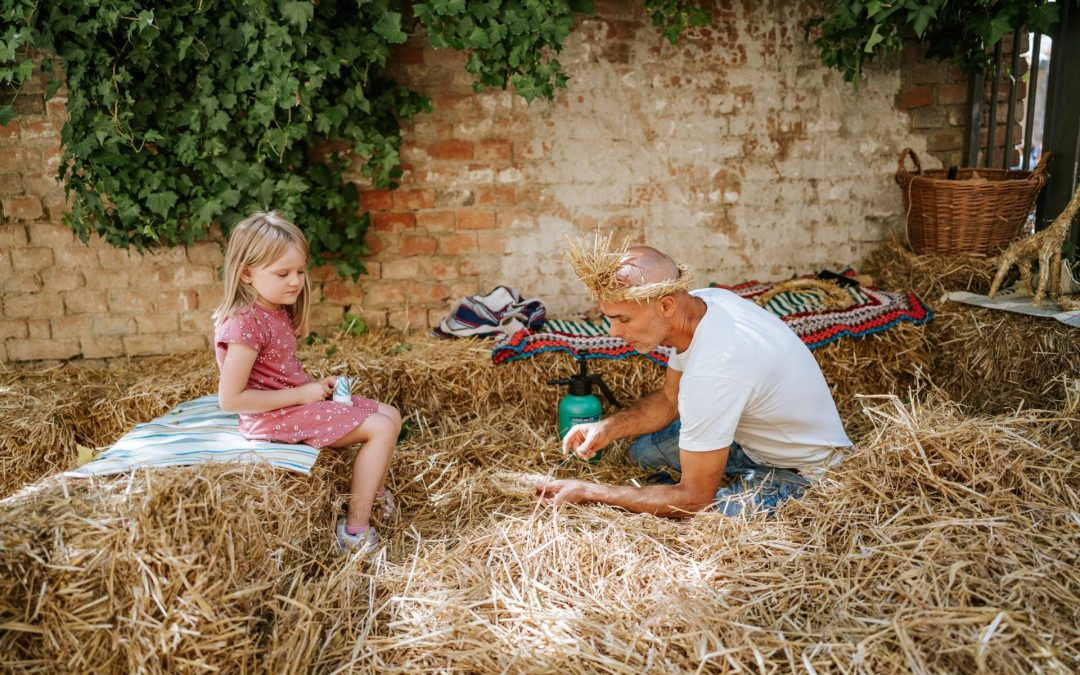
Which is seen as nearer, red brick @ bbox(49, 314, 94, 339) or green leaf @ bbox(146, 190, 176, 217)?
green leaf @ bbox(146, 190, 176, 217)

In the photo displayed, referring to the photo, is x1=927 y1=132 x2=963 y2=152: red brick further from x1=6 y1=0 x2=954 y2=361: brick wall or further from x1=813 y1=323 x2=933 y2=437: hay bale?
x1=813 y1=323 x2=933 y2=437: hay bale

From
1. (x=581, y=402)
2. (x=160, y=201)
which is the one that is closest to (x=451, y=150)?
(x=160, y=201)

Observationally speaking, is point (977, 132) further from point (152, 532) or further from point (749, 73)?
point (152, 532)

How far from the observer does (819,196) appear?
4930mm

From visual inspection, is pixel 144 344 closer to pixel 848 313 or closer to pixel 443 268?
pixel 443 268

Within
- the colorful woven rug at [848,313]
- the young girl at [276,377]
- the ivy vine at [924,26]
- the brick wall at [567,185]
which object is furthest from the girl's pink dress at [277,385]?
the ivy vine at [924,26]

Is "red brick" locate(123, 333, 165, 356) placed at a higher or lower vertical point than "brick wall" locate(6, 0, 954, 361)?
lower

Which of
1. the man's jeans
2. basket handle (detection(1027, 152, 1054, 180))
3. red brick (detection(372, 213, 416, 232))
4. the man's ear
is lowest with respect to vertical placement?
the man's jeans

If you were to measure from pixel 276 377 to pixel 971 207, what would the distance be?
4.08m

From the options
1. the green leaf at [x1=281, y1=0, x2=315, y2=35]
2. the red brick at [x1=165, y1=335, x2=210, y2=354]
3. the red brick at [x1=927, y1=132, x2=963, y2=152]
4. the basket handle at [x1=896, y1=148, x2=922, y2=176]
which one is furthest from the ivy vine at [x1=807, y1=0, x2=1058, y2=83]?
the red brick at [x1=165, y1=335, x2=210, y2=354]

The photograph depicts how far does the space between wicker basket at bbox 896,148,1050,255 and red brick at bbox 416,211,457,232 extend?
2.94m

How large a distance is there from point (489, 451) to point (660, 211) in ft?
7.03

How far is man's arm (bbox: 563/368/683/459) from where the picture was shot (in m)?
2.90

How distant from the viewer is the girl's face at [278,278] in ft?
9.09
